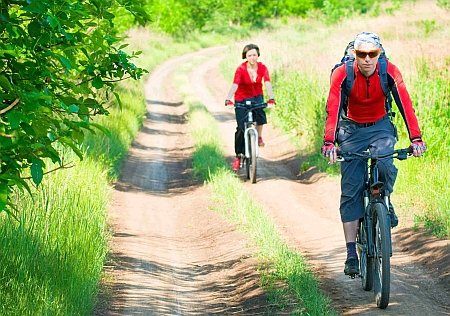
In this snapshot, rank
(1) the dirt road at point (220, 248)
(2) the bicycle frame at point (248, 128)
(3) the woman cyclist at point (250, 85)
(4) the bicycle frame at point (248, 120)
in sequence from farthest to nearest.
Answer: (2) the bicycle frame at point (248, 128)
(4) the bicycle frame at point (248, 120)
(3) the woman cyclist at point (250, 85)
(1) the dirt road at point (220, 248)

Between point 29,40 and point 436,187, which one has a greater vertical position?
point 29,40

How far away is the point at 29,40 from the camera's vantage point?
17.0 feet

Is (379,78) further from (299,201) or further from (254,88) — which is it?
(254,88)

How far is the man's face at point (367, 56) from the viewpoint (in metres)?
7.49

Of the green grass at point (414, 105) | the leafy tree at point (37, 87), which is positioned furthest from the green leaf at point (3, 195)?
the green grass at point (414, 105)

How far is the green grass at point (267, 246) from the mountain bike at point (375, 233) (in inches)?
15.9

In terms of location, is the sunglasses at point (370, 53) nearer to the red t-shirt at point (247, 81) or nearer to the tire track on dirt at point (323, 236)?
the tire track on dirt at point (323, 236)

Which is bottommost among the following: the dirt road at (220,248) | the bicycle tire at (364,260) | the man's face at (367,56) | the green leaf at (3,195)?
the dirt road at (220,248)

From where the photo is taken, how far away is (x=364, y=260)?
7.97 metres

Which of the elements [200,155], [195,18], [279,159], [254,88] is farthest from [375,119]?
[195,18]

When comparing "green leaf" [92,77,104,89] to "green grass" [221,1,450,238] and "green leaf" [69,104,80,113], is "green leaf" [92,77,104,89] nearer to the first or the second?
"green leaf" [69,104,80,113]

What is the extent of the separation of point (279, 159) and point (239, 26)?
55.0 meters

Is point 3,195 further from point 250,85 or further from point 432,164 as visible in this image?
point 250,85

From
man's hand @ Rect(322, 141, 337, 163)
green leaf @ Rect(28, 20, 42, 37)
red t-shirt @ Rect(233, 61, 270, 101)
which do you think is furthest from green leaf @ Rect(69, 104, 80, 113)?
red t-shirt @ Rect(233, 61, 270, 101)
